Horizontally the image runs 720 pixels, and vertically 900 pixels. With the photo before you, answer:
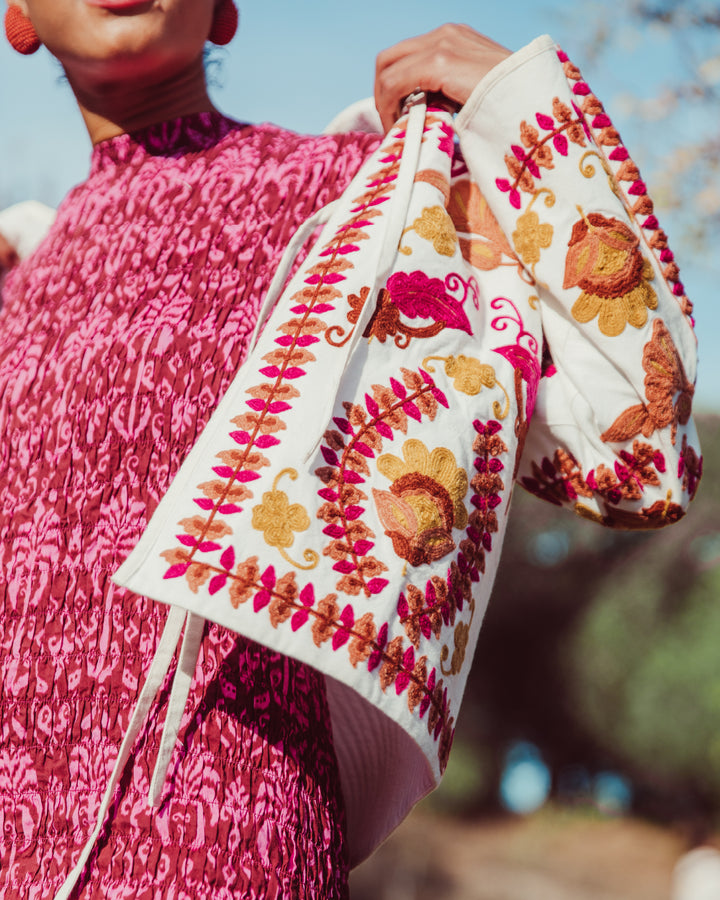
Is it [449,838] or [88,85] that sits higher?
[88,85]

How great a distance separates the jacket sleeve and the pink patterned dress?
22 cm

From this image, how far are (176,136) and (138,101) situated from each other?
0.06 m

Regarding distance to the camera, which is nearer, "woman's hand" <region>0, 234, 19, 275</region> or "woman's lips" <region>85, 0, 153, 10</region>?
"woman's lips" <region>85, 0, 153, 10</region>

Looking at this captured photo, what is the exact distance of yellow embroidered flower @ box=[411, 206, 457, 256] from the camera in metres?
1.03

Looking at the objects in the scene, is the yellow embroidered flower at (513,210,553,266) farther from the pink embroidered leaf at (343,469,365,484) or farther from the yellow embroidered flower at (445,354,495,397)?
the pink embroidered leaf at (343,469,365,484)

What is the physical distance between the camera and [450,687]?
954 mm

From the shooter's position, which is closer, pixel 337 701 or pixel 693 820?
pixel 337 701

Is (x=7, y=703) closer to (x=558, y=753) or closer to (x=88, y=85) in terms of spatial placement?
(x=88, y=85)

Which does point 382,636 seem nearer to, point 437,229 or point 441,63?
point 437,229

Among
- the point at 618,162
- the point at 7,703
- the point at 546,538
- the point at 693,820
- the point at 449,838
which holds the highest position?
the point at 618,162

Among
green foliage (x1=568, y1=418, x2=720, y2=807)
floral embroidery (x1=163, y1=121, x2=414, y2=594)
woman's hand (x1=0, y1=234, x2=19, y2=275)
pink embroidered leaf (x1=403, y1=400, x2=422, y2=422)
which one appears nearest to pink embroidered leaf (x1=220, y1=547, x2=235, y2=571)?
floral embroidery (x1=163, y1=121, x2=414, y2=594)

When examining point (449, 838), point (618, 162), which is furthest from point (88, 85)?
point (449, 838)

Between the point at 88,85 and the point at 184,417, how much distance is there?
48cm

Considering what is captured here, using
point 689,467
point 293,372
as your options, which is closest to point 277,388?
point 293,372
